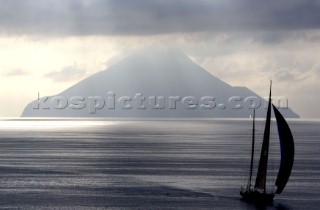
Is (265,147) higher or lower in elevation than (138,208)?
higher

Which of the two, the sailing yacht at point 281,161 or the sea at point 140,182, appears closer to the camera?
the sailing yacht at point 281,161

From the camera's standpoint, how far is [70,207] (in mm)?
81000

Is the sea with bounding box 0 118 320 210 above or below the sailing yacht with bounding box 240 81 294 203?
below

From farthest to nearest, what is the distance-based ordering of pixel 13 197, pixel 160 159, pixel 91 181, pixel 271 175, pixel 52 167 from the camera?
pixel 160 159 < pixel 52 167 < pixel 271 175 < pixel 91 181 < pixel 13 197

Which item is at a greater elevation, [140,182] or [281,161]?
[281,161]

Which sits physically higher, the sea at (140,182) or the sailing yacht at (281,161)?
the sailing yacht at (281,161)

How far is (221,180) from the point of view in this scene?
107312 mm

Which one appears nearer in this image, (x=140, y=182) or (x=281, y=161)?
(x=281, y=161)

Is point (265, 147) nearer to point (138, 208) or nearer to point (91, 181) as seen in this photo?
point (138, 208)

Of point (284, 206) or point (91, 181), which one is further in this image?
point (91, 181)

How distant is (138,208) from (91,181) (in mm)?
26169

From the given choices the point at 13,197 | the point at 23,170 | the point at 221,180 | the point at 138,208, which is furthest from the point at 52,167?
the point at 138,208

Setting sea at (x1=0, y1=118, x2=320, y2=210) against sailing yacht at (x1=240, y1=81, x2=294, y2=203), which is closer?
sailing yacht at (x1=240, y1=81, x2=294, y2=203)

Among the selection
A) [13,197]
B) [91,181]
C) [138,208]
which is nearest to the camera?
[138,208]
